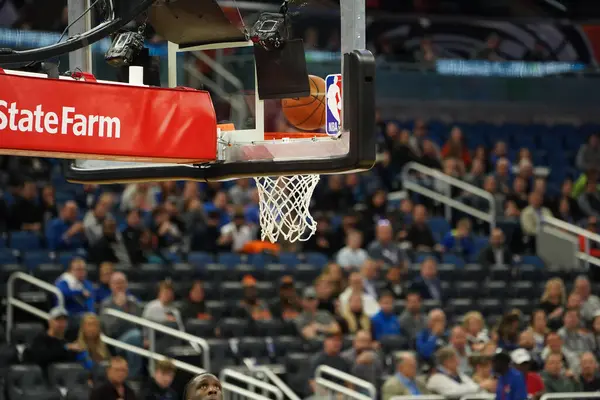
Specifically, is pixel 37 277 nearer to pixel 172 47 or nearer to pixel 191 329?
pixel 191 329

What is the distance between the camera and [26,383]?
11086 millimetres

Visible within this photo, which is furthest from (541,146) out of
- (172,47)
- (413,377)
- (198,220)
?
(172,47)

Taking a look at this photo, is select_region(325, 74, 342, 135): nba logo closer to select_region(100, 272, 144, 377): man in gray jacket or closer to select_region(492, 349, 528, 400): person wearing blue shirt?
select_region(492, 349, 528, 400): person wearing blue shirt

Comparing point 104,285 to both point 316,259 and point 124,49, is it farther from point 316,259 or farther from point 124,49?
point 124,49

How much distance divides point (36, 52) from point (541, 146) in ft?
56.1

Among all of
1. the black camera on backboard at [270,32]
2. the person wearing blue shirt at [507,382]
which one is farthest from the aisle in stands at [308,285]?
the black camera on backboard at [270,32]

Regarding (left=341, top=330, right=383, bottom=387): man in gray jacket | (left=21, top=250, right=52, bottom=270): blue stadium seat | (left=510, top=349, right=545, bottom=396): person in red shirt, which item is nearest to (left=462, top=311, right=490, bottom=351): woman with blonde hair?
(left=510, top=349, right=545, bottom=396): person in red shirt

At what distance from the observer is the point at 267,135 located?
662 centimetres

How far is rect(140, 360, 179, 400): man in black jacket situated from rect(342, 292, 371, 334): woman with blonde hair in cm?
298

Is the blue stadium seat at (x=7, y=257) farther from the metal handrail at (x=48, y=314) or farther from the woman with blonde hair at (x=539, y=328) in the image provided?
the woman with blonde hair at (x=539, y=328)

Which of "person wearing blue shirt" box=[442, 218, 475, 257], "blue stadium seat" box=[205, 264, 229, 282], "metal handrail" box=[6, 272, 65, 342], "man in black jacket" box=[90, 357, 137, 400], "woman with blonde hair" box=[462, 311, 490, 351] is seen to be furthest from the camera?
"person wearing blue shirt" box=[442, 218, 475, 257]

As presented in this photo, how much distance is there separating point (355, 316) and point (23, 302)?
3451 mm

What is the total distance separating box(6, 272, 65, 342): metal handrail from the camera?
40.5 ft

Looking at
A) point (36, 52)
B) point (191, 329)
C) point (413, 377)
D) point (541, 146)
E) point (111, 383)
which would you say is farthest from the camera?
point (541, 146)
